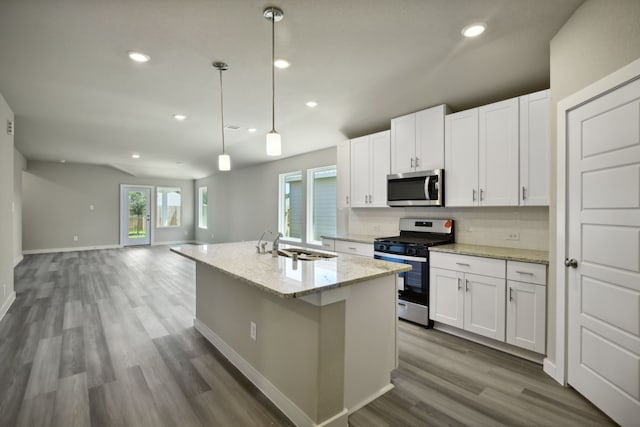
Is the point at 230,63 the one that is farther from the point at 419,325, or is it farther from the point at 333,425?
the point at 419,325

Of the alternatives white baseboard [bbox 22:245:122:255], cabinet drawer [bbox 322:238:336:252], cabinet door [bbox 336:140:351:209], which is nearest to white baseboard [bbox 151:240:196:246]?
white baseboard [bbox 22:245:122:255]

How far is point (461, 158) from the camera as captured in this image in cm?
316

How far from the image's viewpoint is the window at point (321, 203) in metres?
5.51

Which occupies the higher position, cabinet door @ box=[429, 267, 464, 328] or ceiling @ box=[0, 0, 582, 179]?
ceiling @ box=[0, 0, 582, 179]

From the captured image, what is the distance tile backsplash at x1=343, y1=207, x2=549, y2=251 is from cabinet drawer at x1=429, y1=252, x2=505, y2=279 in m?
0.55

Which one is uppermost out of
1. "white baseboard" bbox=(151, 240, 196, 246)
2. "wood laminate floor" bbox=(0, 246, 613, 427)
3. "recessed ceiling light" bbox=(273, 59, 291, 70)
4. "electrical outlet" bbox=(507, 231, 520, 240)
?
"recessed ceiling light" bbox=(273, 59, 291, 70)

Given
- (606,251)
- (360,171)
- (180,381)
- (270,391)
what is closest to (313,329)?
(270,391)

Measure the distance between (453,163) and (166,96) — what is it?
3.15 m

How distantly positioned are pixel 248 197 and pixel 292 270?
623 centimetres

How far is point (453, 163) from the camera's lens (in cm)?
323

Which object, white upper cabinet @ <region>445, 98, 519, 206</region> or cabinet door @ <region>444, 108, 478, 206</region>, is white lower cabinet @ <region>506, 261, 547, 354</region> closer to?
white upper cabinet @ <region>445, 98, 519, 206</region>

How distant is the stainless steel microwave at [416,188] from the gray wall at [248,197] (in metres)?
1.85

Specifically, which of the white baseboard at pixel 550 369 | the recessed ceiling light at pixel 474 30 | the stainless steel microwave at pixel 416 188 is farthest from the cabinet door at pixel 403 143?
the white baseboard at pixel 550 369

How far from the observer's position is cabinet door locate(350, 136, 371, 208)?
13.6 feet
